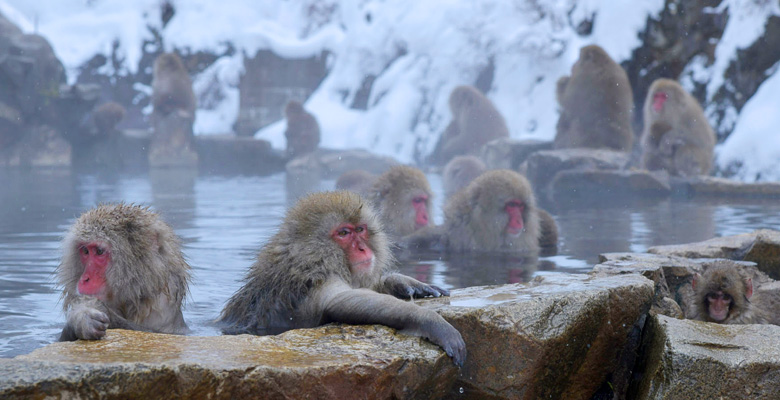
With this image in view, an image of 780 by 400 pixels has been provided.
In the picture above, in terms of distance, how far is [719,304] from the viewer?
3473 mm

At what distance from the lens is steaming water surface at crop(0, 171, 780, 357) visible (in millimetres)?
3959

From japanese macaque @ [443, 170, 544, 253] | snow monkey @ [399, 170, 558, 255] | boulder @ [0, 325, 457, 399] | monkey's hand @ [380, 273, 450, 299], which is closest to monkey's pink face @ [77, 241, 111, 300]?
boulder @ [0, 325, 457, 399]

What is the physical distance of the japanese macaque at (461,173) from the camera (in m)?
9.51

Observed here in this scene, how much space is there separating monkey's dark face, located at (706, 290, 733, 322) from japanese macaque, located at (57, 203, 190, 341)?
7.35 feet

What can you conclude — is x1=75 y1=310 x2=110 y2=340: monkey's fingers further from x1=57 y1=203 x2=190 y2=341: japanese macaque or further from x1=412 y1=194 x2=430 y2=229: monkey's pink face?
x1=412 y1=194 x2=430 y2=229: monkey's pink face

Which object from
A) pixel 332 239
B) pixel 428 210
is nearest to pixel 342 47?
pixel 428 210

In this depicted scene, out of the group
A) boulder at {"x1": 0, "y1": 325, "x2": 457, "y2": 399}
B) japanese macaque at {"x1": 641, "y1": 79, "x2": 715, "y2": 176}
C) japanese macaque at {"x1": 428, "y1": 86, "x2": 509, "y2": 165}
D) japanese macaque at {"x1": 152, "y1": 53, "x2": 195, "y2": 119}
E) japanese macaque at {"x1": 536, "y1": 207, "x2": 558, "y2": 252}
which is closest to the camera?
boulder at {"x1": 0, "y1": 325, "x2": 457, "y2": 399}

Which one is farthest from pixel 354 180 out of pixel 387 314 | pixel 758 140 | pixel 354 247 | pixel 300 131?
pixel 300 131

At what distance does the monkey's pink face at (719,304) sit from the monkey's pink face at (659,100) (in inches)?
274

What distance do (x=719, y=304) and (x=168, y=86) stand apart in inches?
550

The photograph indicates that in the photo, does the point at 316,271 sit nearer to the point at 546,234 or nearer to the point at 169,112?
the point at 546,234

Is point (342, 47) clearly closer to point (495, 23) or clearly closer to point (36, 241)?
point (495, 23)

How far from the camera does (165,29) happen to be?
2094 centimetres

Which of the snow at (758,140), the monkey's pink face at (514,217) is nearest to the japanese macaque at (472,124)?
the snow at (758,140)
